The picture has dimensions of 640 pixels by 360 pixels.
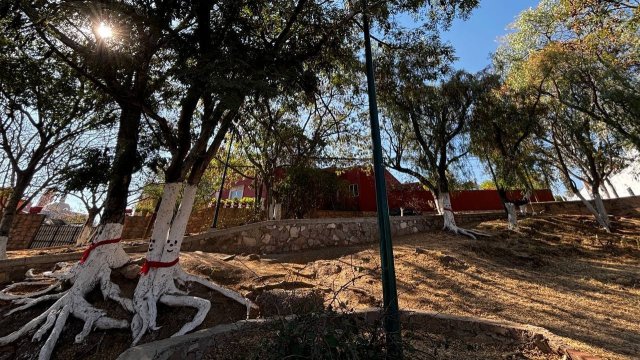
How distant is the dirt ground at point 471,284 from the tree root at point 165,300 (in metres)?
0.13

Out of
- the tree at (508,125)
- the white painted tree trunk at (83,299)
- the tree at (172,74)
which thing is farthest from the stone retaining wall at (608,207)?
the white painted tree trunk at (83,299)

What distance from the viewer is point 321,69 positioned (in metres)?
6.64

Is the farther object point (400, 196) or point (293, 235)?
point (400, 196)

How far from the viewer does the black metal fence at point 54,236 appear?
15.0m

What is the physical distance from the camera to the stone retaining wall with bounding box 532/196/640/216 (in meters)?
15.1

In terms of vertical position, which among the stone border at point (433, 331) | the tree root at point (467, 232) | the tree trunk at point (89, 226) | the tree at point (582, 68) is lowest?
the stone border at point (433, 331)

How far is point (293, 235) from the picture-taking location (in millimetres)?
10453

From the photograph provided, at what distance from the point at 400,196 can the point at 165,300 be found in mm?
14649

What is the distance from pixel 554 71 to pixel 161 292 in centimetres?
1341

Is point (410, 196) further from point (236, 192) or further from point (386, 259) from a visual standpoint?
point (386, 259)

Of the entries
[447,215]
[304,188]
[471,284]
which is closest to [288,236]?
[304,188]

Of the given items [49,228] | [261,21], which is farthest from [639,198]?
[49,228]

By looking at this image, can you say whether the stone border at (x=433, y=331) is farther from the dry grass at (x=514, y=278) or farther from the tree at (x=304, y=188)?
the tree at (x=304, y=188)

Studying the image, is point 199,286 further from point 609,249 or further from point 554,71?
point 554,71
